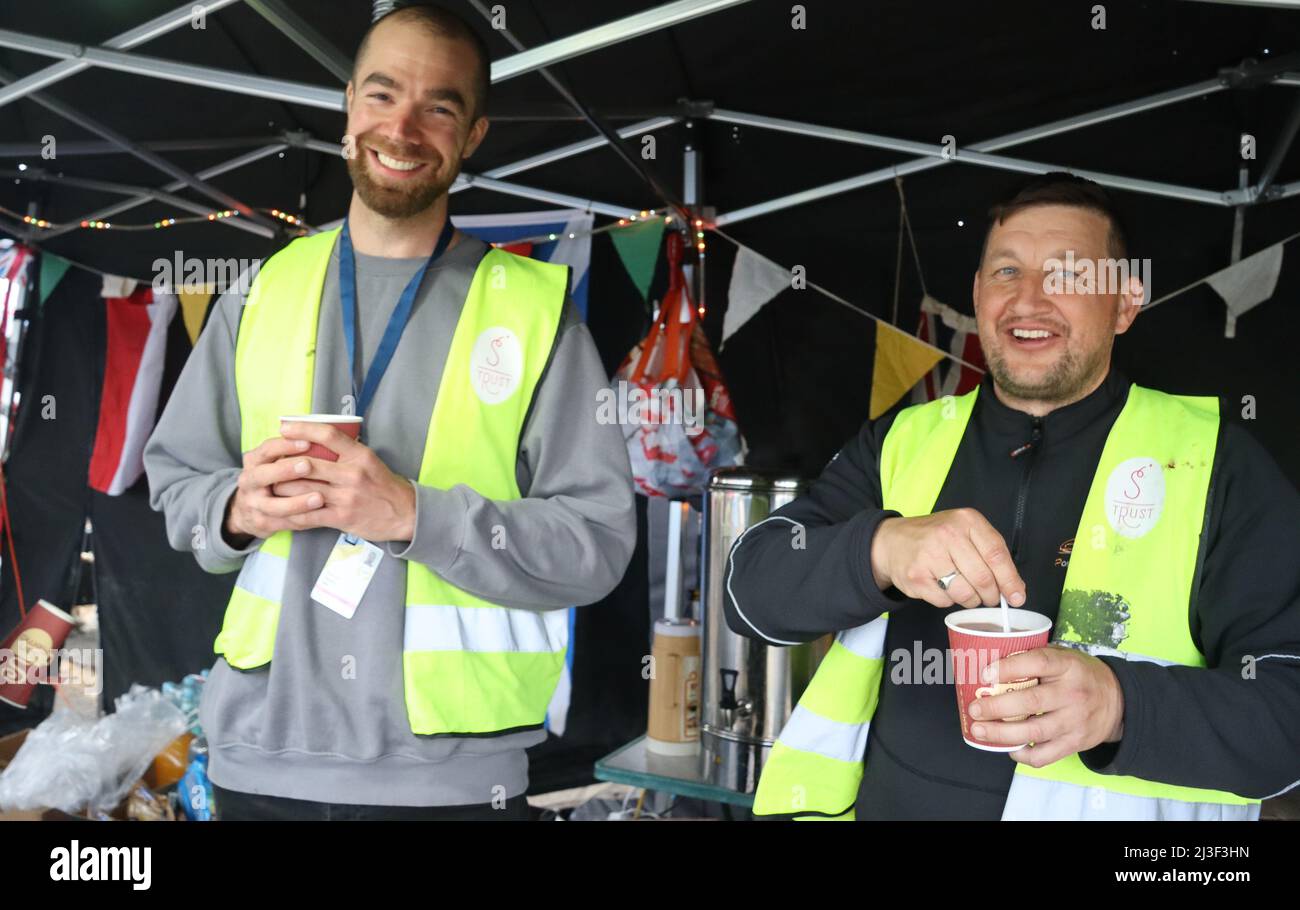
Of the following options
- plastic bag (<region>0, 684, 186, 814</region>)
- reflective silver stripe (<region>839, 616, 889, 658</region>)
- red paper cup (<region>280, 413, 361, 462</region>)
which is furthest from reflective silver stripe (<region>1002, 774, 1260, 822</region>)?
plastic bag (<region>0, 684, 186, 814</region>)

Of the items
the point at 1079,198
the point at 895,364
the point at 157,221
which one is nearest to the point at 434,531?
the point at 1079,198

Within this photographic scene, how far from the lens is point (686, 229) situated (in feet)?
13.4

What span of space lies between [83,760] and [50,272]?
271 centimetres

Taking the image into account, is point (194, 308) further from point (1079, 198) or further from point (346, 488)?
point (1079, 198)

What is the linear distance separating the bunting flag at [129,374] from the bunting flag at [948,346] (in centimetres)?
391

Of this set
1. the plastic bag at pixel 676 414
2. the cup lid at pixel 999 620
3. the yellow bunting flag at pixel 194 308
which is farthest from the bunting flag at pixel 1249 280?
the yellow bunting flag at pixel 194 308

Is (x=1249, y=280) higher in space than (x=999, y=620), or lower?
higher

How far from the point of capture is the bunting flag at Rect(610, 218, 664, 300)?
423cm

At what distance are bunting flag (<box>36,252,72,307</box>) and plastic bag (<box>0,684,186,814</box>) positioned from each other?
2316 mm

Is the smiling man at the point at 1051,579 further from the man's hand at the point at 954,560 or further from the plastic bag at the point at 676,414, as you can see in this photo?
the plastic bag at the point at 676,414

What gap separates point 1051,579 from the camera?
5.41 ft

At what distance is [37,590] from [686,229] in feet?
13.3
